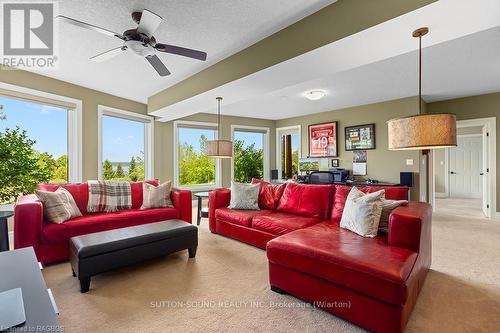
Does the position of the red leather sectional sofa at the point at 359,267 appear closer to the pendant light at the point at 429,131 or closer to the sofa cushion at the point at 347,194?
the sofa cushion at the point at 347,194

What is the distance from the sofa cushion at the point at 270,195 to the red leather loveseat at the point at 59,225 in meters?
1.41

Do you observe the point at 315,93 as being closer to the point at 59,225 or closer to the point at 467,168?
the point at 59,225

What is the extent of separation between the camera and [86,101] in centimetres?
437

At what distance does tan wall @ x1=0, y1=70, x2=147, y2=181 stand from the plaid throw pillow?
1.07m

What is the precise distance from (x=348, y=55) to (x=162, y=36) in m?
1.96

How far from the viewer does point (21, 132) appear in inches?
139

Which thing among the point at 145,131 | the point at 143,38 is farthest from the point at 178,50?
the point at 145,131

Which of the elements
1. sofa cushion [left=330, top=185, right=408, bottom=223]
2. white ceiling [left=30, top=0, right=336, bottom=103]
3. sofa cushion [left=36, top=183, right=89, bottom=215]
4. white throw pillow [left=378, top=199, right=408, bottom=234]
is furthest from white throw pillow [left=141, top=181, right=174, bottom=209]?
white throw pillow [left=378, top=199, right=408, bottom=234]

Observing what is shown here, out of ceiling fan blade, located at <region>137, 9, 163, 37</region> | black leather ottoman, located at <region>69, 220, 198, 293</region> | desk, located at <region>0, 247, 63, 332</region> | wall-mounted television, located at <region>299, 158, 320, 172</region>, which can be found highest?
ceiling fan blade, located at <region>137, 9, 163, 37</region>

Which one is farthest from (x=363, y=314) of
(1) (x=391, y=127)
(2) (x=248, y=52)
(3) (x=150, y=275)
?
(2) (x=248, y=52)

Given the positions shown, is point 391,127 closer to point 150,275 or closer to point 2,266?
point 150,275

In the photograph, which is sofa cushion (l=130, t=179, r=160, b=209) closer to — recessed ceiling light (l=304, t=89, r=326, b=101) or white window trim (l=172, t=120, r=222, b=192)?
white window trim (l=172, t=120, r=222, b=192)

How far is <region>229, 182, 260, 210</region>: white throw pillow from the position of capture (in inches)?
148

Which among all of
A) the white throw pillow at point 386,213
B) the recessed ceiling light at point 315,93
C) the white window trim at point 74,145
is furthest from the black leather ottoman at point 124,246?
the recessed ceiling light at point 315,93
